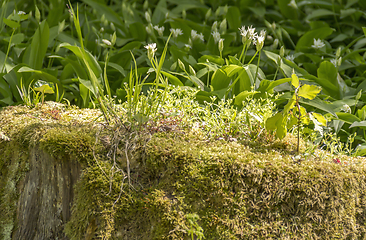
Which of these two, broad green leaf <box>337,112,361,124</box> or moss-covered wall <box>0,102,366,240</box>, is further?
broad green leaf <box>337,112,361,124</box>

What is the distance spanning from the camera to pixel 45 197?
1534mm

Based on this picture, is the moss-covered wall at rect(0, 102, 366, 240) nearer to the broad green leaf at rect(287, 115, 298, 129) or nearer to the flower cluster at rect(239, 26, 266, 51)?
the broad green leaf at rect(287, 115, 298, 129)

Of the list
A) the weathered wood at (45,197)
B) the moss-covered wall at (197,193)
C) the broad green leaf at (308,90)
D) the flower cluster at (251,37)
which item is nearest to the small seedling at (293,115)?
the broad green leaf at (308,90)

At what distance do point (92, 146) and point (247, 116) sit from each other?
86 centimetres

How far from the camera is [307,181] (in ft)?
4.44

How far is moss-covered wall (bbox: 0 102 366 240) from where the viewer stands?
1321 mm

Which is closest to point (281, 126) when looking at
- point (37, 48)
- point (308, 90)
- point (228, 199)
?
point (308, 90)

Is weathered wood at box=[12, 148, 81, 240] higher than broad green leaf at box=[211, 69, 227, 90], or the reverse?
broad green leaf at box=[211, 69, 227, 90]

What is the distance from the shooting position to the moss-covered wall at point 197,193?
1.32m

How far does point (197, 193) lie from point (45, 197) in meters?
0.81

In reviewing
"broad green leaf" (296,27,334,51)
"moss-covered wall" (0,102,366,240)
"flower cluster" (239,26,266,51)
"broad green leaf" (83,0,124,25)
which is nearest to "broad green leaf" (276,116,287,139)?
"moss-covered wall" (0,102,366,240)

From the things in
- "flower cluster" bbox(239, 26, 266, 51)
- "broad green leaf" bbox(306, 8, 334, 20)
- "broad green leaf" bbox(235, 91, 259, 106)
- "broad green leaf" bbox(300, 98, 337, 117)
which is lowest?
"broad green leaf" bbox(300, 98, 337, 117)

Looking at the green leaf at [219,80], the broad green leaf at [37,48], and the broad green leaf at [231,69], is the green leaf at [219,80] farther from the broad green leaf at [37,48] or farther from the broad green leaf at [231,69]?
the broad green leaf at [37,48]

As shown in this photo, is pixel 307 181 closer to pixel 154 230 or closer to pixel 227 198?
pixel 227 198
